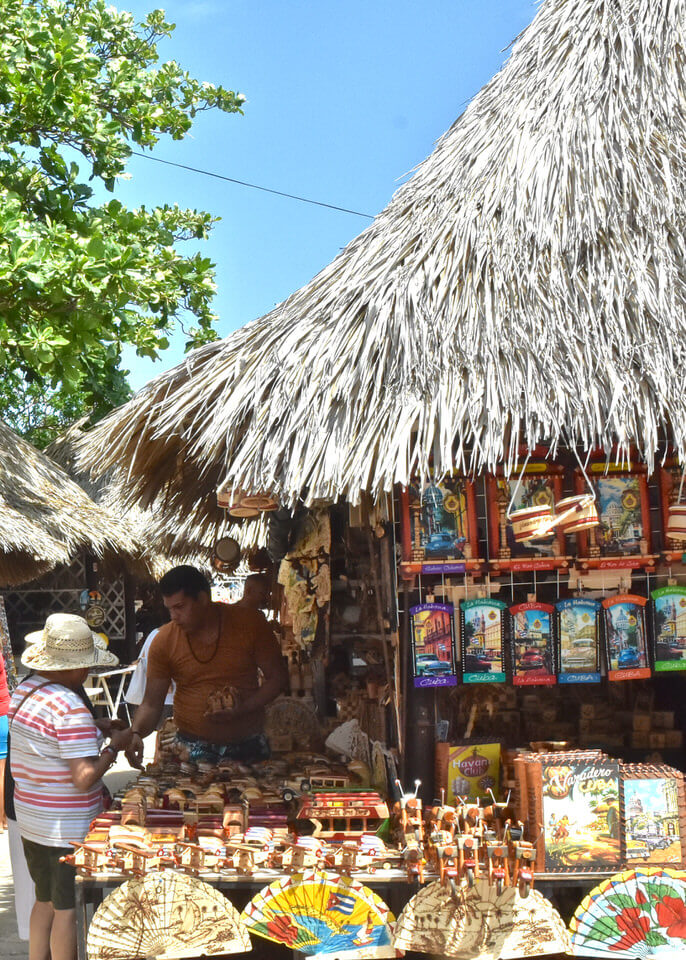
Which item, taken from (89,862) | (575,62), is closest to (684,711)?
(89,862)

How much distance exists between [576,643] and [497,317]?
4.55 ft

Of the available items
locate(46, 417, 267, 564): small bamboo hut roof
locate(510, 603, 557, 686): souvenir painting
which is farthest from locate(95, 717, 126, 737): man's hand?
locate(510, 603, 557, 686): souvenir painting

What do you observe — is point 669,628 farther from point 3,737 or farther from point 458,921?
point 3,737

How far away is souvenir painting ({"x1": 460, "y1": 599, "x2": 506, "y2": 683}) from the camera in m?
3.94

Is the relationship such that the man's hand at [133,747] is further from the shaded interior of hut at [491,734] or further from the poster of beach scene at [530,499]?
the poster of beach scene at [530,499]

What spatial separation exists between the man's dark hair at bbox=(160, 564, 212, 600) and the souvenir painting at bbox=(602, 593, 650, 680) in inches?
80.6

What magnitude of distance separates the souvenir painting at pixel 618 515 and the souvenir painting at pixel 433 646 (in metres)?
0.66

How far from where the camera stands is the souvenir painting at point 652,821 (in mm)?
3529

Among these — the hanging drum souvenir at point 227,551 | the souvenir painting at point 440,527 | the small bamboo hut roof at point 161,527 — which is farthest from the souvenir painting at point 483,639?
the hanging drum souvenir at point 227,551

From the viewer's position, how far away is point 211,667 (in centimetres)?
505

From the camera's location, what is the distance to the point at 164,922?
353 centimetres

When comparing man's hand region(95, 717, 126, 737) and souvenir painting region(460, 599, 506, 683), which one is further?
man's hand region(95, 717, 126, 737)

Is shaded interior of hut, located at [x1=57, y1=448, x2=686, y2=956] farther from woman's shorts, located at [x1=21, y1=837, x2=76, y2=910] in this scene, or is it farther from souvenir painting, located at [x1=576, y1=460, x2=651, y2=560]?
woman's shorts, located at [x1=21, y1=837, x2=76, y2=910]

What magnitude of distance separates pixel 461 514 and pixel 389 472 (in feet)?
1.70
